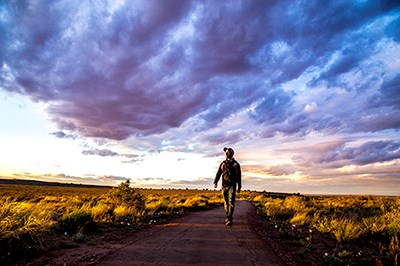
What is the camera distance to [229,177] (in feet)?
38.0

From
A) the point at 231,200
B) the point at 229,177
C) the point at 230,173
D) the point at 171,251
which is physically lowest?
the point at 171,251

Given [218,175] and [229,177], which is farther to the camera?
[218,175]

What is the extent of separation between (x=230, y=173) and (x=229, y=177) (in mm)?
154

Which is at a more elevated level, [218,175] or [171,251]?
[218,175]

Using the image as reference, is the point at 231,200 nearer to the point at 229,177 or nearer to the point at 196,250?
the point at 229,177

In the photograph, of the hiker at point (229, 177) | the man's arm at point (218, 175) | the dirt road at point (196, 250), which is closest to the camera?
the dirt road at point (196, 250)

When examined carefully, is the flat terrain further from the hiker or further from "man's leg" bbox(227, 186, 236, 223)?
the hiker

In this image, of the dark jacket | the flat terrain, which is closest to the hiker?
the dark jacket

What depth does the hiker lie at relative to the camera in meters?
11.5

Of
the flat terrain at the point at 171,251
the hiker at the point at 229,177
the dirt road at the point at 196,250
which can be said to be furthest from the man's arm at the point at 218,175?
the dirt road at the point at 196,250

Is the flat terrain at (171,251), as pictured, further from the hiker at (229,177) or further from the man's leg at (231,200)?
the hiker at (229,177)

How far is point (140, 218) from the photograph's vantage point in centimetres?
1344

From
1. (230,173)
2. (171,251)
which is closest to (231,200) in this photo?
(230,173)

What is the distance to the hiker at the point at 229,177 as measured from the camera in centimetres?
1155
